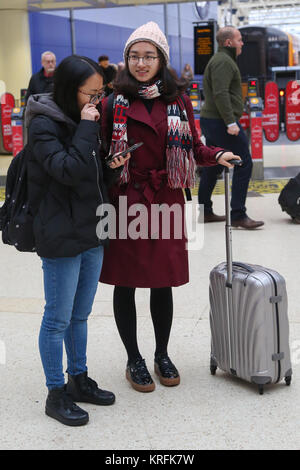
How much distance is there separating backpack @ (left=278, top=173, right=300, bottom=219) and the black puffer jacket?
389 cm

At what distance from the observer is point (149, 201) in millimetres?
2789

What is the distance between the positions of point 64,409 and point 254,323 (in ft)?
2.72

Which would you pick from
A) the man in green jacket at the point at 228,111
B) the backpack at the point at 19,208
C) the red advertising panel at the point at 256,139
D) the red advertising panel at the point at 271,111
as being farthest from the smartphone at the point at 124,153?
the red advertising panel at the point at 271,111

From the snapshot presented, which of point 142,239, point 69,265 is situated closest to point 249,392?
point 142,239

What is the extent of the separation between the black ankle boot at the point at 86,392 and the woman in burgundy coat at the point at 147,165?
0.18 meters

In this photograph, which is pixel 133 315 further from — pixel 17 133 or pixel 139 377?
pixel 17 133

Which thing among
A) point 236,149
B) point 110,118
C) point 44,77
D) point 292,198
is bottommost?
point 292,198

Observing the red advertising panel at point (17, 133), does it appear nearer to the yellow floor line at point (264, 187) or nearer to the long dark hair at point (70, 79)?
the yellow floor line at point (264, 187)

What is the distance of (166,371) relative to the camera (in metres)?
2.90

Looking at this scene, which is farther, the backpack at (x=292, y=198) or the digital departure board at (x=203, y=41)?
the digital departure board at (x=203, y=41)

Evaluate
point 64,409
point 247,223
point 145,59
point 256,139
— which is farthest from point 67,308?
point 256,139

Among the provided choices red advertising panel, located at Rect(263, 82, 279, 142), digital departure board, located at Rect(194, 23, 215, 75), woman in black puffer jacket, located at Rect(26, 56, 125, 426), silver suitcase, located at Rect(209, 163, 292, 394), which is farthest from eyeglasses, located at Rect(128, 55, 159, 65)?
digital departure board, located at Rect(194, 23, 215, 75)

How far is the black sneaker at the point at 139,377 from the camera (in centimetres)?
282
